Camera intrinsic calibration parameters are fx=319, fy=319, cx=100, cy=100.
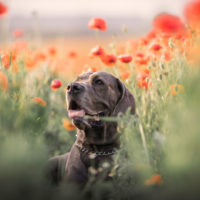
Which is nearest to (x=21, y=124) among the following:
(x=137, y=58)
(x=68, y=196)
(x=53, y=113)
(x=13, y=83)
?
(x=13, y=83)

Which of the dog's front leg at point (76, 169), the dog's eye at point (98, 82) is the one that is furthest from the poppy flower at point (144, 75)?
the dog's front leg at point (76, 169)

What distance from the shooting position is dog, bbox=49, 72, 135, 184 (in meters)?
2.70

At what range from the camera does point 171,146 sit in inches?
60.0

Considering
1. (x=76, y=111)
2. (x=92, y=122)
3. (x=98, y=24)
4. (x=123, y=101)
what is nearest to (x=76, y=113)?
(x=76, y=111)

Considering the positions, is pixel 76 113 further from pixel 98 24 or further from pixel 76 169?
pixel 98 24

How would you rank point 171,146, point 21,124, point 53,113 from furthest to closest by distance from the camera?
1. point 53,113
2. point 21,124
3. point 171,146

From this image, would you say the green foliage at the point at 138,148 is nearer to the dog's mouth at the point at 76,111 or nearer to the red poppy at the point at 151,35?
the dog's mouth at the point at 76,111

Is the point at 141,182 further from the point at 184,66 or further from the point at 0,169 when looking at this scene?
the point at 184,66

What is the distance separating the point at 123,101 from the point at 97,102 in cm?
24

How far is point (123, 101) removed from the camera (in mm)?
2955

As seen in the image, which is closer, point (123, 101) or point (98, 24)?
point (123, 101)

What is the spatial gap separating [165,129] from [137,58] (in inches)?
48.7

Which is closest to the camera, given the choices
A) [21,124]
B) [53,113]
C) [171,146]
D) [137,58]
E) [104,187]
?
[171,146]

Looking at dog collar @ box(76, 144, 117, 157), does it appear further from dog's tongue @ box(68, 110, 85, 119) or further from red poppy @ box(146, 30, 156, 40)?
red poppy @ box(146, 30, 156, 40)
